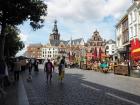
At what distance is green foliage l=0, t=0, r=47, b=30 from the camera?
30.4 meters

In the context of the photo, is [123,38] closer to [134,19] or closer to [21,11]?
[134,19]

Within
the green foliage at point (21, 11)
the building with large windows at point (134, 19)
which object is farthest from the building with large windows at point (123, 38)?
the green foliage at point (21, 11)

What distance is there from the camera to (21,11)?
106 feet

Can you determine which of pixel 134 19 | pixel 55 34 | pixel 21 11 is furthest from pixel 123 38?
pixel 55 34

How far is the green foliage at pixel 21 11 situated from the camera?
30422 millimetres

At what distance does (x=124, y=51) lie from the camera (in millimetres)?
66062

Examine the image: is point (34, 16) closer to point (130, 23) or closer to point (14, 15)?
point (14, 15)

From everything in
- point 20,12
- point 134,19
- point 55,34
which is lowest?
point 20,12

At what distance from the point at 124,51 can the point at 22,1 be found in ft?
125

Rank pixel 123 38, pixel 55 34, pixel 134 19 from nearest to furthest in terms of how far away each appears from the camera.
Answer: pixel 134 19 < pixel 123 38 < pixel 55 34

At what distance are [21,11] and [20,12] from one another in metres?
0.13

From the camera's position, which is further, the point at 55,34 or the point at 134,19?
the point at 55,34

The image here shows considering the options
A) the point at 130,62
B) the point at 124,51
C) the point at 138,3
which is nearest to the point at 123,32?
the point at 124,51

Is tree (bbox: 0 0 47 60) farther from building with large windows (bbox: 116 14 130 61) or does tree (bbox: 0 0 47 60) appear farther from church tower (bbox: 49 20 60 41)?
church tower (bbox: 49 20 60 41)
